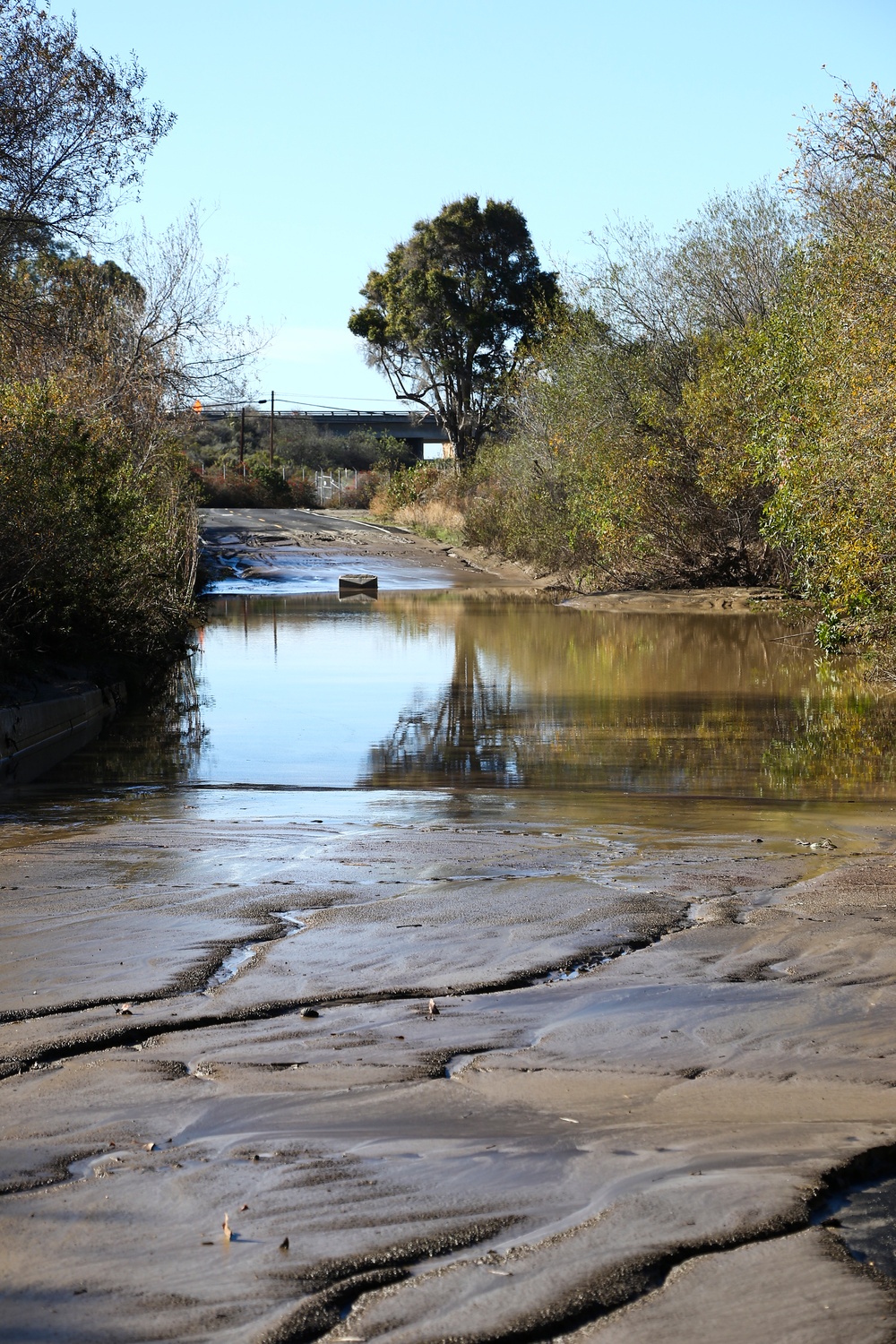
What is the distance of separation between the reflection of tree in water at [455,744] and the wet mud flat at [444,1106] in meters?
4.34

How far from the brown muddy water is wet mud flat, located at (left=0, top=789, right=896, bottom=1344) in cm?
1

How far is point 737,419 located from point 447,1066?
2334 cm

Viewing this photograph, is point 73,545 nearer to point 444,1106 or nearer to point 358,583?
point 444,1106

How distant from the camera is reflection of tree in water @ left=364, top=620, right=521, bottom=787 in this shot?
11211mm

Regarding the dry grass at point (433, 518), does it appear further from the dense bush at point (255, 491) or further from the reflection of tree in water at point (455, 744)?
the reflection of tree in water at point (455, 744)

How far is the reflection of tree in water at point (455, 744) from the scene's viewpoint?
11.2 meters

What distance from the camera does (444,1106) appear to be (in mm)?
3766

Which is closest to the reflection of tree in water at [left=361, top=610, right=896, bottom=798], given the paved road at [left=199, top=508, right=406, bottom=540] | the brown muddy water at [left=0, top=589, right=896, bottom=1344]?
the brown muddy water at [left=0, top=589, right=896, bottom=1344]

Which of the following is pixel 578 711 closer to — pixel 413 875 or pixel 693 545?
pixel 413 875

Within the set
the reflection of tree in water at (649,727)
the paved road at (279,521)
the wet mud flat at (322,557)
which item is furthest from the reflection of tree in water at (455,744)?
the paved road at (279,521)

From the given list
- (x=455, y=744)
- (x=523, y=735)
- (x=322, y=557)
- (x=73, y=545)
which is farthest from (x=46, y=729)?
(x=322, y=557)

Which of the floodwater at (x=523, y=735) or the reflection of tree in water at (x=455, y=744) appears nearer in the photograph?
the floodwater at (x=523, y=735)

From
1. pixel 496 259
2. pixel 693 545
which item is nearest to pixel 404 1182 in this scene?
pixel 693 545

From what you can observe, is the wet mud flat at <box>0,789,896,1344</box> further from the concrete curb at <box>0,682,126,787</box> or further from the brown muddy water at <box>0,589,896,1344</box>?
the concrete curb at <box>0,682,126,787</box>
